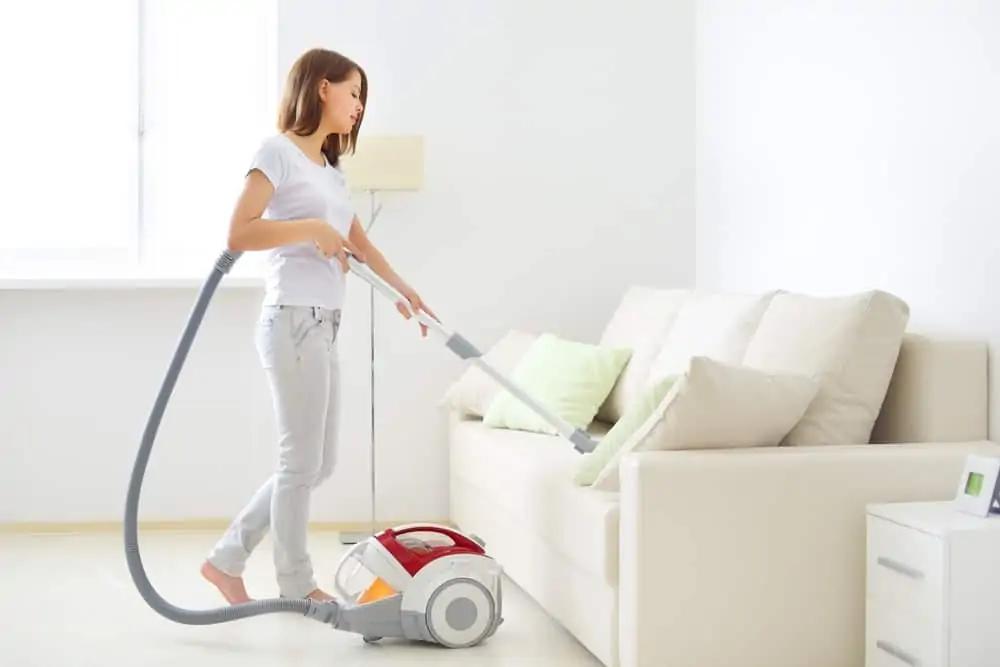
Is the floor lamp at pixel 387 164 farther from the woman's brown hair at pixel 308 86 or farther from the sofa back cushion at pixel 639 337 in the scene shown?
the woman's brown hair at pixel 308 86

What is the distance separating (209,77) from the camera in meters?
5.45

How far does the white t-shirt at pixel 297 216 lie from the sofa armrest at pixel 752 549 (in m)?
0.98

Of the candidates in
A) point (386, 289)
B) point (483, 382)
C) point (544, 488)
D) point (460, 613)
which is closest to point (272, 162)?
point (386, 289)

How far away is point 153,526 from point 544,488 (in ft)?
7.37

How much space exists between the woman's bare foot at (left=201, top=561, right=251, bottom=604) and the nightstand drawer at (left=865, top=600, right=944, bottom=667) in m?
1.58

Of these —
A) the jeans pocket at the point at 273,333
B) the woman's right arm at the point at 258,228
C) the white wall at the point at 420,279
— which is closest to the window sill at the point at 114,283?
the white wall at the point at 420,279

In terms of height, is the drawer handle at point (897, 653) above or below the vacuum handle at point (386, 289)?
below

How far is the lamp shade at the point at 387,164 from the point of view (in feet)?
16.2

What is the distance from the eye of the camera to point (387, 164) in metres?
4.93

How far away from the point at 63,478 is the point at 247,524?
191 cm

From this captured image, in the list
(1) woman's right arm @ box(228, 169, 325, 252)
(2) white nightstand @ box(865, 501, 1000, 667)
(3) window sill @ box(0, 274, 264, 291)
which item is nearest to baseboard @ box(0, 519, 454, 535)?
(3) window sill @ box(0, 274, 264, 291)

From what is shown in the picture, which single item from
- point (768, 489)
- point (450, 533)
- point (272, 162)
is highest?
point (272, 162)

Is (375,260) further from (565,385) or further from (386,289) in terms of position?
(565,385)

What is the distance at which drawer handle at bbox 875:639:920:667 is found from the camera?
107 inches
